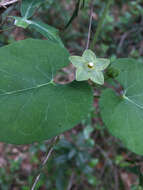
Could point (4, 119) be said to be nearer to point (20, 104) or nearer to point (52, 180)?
point (20, 104)

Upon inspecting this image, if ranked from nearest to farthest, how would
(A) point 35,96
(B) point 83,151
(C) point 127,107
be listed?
1. (A) point 35,96
2. (C) point 127,107
3. (B) point 83,151

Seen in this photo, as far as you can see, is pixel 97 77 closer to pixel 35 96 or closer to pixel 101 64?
pixel 101 64

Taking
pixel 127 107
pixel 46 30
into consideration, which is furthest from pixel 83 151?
pixel 46 30

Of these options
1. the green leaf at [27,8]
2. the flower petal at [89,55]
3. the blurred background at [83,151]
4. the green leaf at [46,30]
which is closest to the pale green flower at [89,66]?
the flower petal at [89,55]

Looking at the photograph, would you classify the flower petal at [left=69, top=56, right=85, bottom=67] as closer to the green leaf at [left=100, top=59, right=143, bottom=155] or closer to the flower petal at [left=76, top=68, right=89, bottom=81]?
the flower petal at [left=76, top=68, right=89, bottom=81]

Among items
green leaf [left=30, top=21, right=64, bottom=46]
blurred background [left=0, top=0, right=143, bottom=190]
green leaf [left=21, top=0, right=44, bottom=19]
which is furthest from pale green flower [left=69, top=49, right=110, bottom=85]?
blurred background [left=0, top=0, right=143, bottom=190]

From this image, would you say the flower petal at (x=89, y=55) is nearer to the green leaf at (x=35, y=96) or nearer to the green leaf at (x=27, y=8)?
the green leaf at (x=35, y=96)

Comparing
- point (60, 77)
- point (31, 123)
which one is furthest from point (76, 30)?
point (31, 123)
